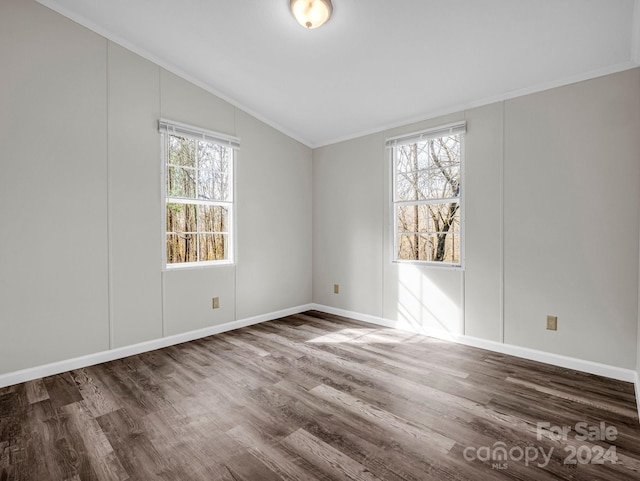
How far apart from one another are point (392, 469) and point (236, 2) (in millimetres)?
3165

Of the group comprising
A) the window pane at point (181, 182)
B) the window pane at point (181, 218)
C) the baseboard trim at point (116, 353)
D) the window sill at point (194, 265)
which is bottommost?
the baseboard trim at point (116, 353)

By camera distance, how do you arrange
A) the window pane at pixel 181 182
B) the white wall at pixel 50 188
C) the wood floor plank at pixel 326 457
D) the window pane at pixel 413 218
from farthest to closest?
1. the window pane at pixel 413 218
2. the window pane at pixel 181 182
3. the white wall at pixel 50 188
4. the wood floor plank at pixel 326 457

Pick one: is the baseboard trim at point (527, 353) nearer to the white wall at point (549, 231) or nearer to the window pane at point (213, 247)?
the white wall at point (549, 231)

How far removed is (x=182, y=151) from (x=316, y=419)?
296 cm

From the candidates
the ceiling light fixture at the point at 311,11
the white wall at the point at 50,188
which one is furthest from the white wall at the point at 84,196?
the ceiling light fixture at the point at 311,11

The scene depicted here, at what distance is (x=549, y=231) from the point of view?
2840 millimetres

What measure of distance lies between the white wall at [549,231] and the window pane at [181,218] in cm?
240

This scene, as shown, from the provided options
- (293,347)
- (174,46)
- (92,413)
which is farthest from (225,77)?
(92,413)

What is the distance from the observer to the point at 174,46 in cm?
304

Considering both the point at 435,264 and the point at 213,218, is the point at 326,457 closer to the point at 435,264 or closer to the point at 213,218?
the point at 435,264

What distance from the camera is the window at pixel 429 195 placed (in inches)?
136

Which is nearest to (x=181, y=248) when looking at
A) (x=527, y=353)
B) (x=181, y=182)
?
(x=181, y=182)

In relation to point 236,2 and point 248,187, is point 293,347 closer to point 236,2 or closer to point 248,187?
point 248,187

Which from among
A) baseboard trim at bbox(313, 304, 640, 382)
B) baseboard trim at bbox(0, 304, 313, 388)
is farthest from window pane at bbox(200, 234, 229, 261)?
baseboard trim at bbox(313, 304, 640, 382)
